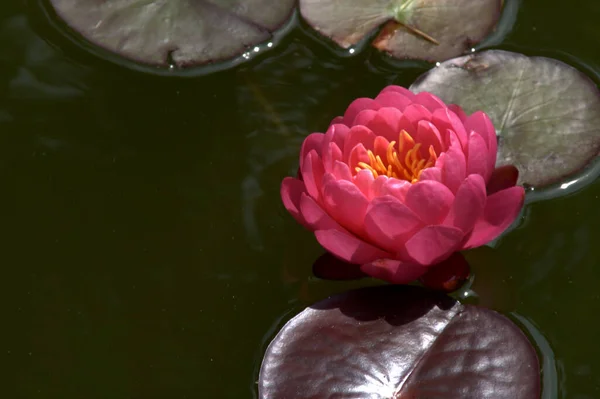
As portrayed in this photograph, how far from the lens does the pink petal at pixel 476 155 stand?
4.79ft

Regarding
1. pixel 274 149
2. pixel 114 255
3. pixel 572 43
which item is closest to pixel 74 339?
pixel 114 255

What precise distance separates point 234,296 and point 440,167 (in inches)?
20.8

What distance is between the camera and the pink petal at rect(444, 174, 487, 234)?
4.63 ft

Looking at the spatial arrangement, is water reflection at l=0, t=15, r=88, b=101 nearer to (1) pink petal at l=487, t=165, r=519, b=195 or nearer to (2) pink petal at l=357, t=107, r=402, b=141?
(2) pink petal at l=357, t=107, r=402, b=141

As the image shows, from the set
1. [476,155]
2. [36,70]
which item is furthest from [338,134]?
[36,70]

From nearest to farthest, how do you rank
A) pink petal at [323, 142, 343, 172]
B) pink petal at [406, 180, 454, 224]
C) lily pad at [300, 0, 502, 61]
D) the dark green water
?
pink petal at [406, 180, 454, 224] < pink petal at [323, 142, 343, 172] < the dark green water < lily pad at [300, 0, 502, 61]

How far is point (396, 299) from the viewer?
1540mm

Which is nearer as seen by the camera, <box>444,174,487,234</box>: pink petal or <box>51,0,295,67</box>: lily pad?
<box>444,174,487,234</box>: pink petal

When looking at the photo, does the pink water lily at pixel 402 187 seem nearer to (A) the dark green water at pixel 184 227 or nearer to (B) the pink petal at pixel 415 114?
(B) the pink petal at pixel 415 114

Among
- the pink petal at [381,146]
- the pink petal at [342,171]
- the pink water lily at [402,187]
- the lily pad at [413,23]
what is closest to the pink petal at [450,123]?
the pink water lily at [402,187]

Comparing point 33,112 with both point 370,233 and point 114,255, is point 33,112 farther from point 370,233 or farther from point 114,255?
point 370,233

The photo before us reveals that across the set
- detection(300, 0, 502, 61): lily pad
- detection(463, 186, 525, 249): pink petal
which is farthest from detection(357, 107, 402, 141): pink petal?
detection(300, 0, 502, 61): lily pad

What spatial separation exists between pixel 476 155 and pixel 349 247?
0.96 ft

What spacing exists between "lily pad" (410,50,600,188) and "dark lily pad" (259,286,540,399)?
0.39 metres
